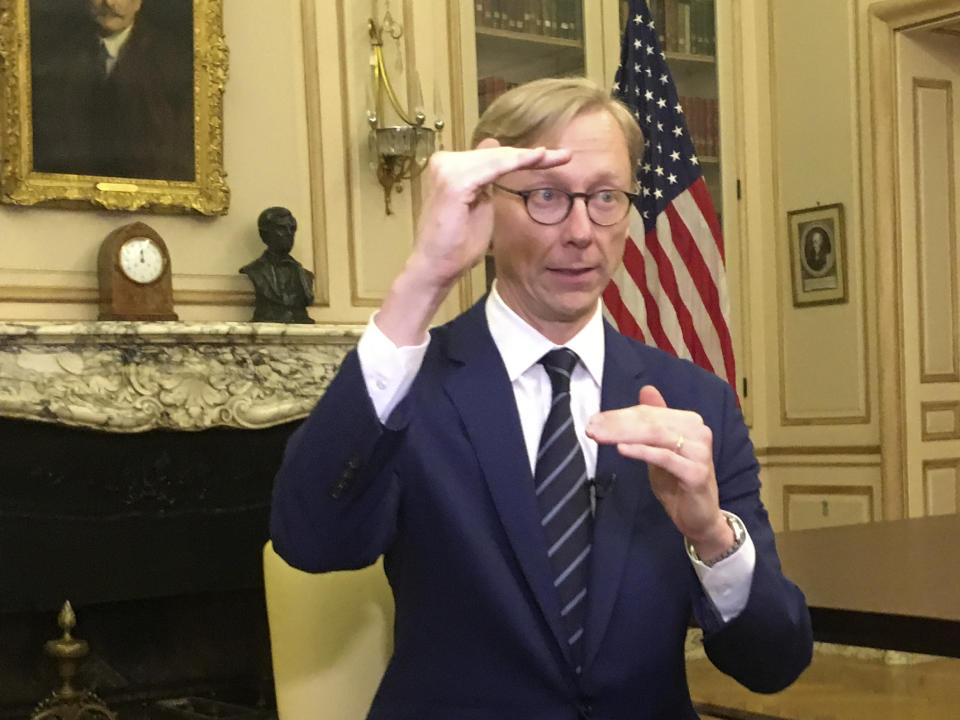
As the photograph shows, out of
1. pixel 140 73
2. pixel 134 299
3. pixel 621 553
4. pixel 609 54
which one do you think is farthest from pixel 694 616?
pixel 609 54

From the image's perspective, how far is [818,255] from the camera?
5.43 meters

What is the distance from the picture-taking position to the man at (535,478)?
1321 mm

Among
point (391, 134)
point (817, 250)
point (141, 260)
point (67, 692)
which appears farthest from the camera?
point (817, 250)

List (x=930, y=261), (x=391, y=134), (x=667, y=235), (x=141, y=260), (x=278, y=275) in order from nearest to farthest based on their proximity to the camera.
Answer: (x=141, y=260)
(x=278, y=275)
(x=391, y=134)
(x=667, y=235)
(x=930, y=261)

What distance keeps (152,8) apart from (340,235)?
99 centimetres

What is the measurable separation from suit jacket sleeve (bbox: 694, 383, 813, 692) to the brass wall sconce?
289 centimetres

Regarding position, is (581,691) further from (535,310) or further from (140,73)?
(140,73)

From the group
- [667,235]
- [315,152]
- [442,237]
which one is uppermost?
[315,152]

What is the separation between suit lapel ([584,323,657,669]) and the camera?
142cm

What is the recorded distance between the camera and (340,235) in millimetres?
4359

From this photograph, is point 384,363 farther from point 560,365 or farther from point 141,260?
point 141,260

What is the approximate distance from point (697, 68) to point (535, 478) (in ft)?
14.6

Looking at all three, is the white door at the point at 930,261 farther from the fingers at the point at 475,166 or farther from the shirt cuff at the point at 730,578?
the fingers at the point at 475,166

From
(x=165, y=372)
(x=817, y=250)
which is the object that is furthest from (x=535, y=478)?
(x=817, y=250)
